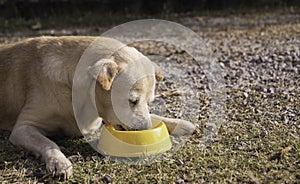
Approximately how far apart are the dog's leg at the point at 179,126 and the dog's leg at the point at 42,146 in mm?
1011

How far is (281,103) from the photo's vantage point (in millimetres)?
5395

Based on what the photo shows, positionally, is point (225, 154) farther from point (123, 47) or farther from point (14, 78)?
point (14, 78)

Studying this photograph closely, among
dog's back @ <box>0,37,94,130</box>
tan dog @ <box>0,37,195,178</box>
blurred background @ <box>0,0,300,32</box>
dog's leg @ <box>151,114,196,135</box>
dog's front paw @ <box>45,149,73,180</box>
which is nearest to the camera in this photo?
dog's front paw @ <box>45,149,73,180</box>

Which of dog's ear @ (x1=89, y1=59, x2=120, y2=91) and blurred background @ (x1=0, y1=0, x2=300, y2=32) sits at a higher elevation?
dog's ear @ (x1=89, y1=59, x2=120, y2=91)

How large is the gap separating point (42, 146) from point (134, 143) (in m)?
0.68

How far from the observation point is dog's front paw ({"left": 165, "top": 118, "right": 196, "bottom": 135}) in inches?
185

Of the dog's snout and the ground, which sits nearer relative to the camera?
the ground

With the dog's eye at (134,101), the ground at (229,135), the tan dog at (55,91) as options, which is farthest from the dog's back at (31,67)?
the dog's eye at (134,101)

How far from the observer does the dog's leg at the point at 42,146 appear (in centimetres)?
385

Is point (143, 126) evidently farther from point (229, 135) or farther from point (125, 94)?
point (229, 135)

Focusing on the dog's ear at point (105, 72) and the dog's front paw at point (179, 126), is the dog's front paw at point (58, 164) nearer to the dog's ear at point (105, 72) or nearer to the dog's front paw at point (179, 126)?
the dog's ear at point (105, 72)

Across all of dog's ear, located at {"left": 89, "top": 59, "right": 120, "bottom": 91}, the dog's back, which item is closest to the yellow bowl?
dog's ear, located at {"left": 89, "top": 59, "right": 120, "bottom": 91}

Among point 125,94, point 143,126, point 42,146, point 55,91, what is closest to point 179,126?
point 143,126

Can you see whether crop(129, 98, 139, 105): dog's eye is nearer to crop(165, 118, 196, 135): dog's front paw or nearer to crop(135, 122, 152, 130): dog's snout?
crop(135, 122, 152, 130): dog's snout
